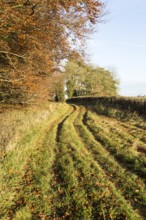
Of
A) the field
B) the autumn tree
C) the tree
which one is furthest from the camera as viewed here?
the tree

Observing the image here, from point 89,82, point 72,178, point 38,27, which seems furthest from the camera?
point 89,82

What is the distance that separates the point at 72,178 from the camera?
596 cm

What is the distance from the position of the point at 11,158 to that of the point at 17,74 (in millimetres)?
6994

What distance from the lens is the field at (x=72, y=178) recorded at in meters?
4.55

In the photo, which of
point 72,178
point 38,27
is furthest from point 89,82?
point 72,178

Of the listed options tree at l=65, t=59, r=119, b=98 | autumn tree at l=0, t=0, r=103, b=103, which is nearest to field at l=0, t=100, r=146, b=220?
autumn tree at l=0, t=0, r=103, b=103

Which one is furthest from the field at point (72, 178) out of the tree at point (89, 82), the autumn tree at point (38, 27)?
the tree at point (89, 82)

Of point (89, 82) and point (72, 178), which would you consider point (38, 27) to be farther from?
point (89, 82)

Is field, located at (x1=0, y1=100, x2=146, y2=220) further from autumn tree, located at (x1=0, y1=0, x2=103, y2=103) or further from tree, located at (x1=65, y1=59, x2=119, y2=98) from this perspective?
tree, located at (x1=65, y1=59, x2=119, y2=98)

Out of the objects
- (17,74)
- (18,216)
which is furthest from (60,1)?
(18,216)

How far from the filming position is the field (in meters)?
4.55

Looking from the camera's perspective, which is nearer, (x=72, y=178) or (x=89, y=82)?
(x=72, y=178)

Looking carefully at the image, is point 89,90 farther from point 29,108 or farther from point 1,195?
point 1,195

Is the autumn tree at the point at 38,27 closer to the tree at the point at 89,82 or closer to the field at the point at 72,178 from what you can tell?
the field at the point at 72,178
